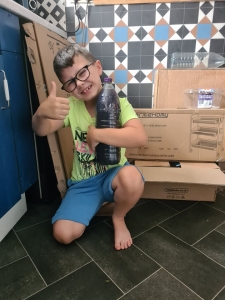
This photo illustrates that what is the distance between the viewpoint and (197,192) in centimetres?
120

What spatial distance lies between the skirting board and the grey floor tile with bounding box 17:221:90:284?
56mm

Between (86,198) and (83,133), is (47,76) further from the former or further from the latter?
(86,198)

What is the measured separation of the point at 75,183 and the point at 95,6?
130cm

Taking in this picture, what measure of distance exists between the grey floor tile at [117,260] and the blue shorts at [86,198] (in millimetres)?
88

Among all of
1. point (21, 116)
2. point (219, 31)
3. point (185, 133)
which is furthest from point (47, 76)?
point (219, 31)

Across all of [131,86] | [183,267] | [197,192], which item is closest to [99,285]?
[183,267]

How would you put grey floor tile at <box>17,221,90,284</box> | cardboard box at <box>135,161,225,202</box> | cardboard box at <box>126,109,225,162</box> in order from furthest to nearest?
cardboard box at <box>126,109,225,162</box> → cardboard box at <box>135,161,225,202</box> → grey floor tile at <box>17,221,90,284</box>

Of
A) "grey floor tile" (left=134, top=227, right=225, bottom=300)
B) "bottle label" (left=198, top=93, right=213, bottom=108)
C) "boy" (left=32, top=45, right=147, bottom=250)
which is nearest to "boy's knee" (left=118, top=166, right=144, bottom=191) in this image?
"boy" (left=32, top=45, right=147, bottom=250)

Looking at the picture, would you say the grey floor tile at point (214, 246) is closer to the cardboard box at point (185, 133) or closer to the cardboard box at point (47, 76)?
the cardboard box at point (185, 133)

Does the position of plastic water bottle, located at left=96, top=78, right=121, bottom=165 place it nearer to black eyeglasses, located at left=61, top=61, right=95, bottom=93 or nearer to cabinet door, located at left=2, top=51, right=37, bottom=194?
black eyeglasses, located at left=61, top=61, right=95, bottom=93

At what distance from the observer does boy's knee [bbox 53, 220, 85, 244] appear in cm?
86

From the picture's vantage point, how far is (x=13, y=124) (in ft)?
3.09

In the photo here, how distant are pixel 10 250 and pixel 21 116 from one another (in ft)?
1.83

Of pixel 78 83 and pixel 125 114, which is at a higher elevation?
pixel 78 83
